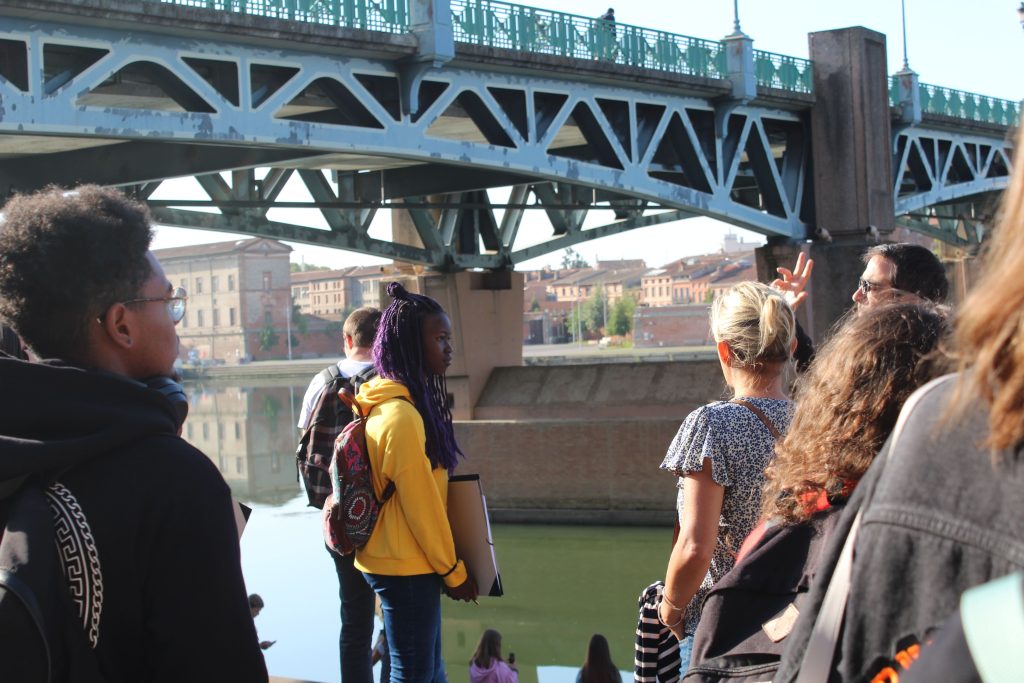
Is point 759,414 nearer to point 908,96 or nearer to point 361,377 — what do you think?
point 361,377

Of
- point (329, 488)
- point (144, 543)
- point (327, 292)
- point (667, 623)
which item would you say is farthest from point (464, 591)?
point (327, 292)

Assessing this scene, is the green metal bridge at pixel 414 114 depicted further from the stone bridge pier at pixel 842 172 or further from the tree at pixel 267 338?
the tree at pixel 267 338

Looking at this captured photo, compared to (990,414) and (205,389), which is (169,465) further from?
(205,389)

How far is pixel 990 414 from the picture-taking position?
117cm

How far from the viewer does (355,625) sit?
5059 millimetres

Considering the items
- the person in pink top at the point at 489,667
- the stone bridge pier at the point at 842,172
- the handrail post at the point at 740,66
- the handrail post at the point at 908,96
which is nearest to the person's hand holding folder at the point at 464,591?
the person in pink top at the point at 489,667

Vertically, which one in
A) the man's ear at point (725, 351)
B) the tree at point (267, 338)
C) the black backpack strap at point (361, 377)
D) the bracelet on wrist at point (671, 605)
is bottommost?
the bracelet on wrist at point (671, 605)

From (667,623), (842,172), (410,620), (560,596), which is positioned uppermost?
(842,172)

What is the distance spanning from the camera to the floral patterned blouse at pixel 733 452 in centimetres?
307

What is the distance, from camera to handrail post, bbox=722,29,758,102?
685 inches

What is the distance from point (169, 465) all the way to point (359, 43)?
11.0 m

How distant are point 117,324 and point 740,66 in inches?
639

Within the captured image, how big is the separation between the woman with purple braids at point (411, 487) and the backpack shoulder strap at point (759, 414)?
1266 millimetres

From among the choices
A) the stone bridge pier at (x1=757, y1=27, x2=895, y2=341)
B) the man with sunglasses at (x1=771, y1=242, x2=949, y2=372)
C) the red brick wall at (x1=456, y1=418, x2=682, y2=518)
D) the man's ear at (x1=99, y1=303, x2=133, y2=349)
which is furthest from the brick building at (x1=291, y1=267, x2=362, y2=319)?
the man's ear at (x1=99, y1=303, x2=133, y2=349)
